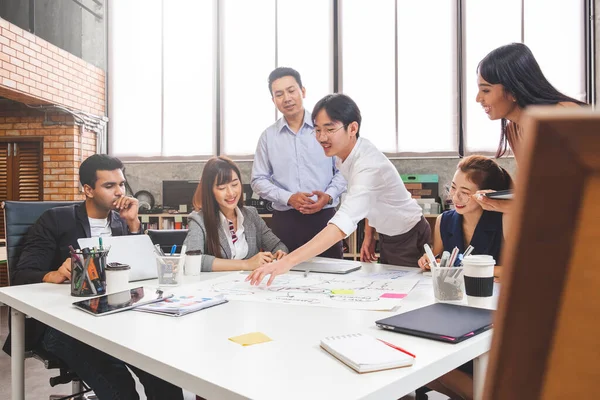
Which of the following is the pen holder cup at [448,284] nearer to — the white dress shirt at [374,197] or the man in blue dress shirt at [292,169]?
the white dress shirt at [374,197]

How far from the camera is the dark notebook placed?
92cm

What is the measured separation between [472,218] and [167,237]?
4.34 feet

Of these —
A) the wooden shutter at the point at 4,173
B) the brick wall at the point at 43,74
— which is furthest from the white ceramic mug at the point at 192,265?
the wooden shutter at the point at 4,173

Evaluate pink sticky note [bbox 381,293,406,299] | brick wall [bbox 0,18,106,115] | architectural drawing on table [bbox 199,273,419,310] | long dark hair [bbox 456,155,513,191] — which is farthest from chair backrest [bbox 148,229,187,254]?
brick wall [bbox 0,18,106,115]

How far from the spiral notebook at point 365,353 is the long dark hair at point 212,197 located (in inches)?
50.5

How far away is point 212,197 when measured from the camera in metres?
2.16

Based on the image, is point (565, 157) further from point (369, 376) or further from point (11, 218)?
point (11, 218)

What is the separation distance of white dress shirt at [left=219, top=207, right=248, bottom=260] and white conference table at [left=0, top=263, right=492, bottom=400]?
837 mm

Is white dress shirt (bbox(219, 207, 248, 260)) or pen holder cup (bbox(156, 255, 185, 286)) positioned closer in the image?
pen holder cup (bbox(156, 255, 185, 286))

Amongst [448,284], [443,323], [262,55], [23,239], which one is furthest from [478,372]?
[262,55]

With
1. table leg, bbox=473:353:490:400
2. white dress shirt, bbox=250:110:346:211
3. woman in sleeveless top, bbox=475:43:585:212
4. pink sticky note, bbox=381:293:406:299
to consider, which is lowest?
table leg, bbox=473:353:490:400

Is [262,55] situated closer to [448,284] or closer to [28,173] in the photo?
[28,173]

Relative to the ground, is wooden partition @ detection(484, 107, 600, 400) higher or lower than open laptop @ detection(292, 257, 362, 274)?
higher

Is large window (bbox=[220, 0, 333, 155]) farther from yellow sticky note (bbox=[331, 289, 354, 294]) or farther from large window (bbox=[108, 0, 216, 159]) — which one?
yellow sticky note (bbox=[331, 289, 354, 294])
